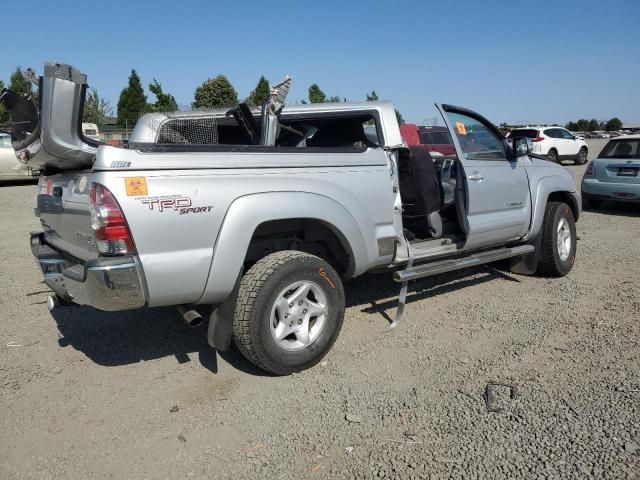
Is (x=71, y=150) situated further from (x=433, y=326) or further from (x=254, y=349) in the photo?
(x=433, y=326)

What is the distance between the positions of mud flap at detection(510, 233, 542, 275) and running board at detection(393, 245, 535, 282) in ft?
0.58

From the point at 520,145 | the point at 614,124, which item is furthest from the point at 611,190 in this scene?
the point at 614,124

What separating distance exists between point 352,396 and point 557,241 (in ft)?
11.8

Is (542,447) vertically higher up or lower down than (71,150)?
lower down

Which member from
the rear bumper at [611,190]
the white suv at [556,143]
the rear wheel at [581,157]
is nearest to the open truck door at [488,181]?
the rear bumper at [611,190]

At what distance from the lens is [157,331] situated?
442 centimetres

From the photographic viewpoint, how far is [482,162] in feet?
16.5

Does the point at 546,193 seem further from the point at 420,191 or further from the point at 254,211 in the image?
the point at 254,211

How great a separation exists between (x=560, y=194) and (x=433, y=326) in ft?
9.05

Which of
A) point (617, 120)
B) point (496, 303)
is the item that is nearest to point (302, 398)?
point (496, 303)

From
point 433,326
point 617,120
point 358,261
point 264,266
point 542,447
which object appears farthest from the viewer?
point 617,120

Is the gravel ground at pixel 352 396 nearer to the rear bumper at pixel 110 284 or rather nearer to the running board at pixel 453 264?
the running board at pixel 453 264

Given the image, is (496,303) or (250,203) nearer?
(250,203)

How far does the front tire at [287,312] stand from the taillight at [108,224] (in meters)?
0.80
